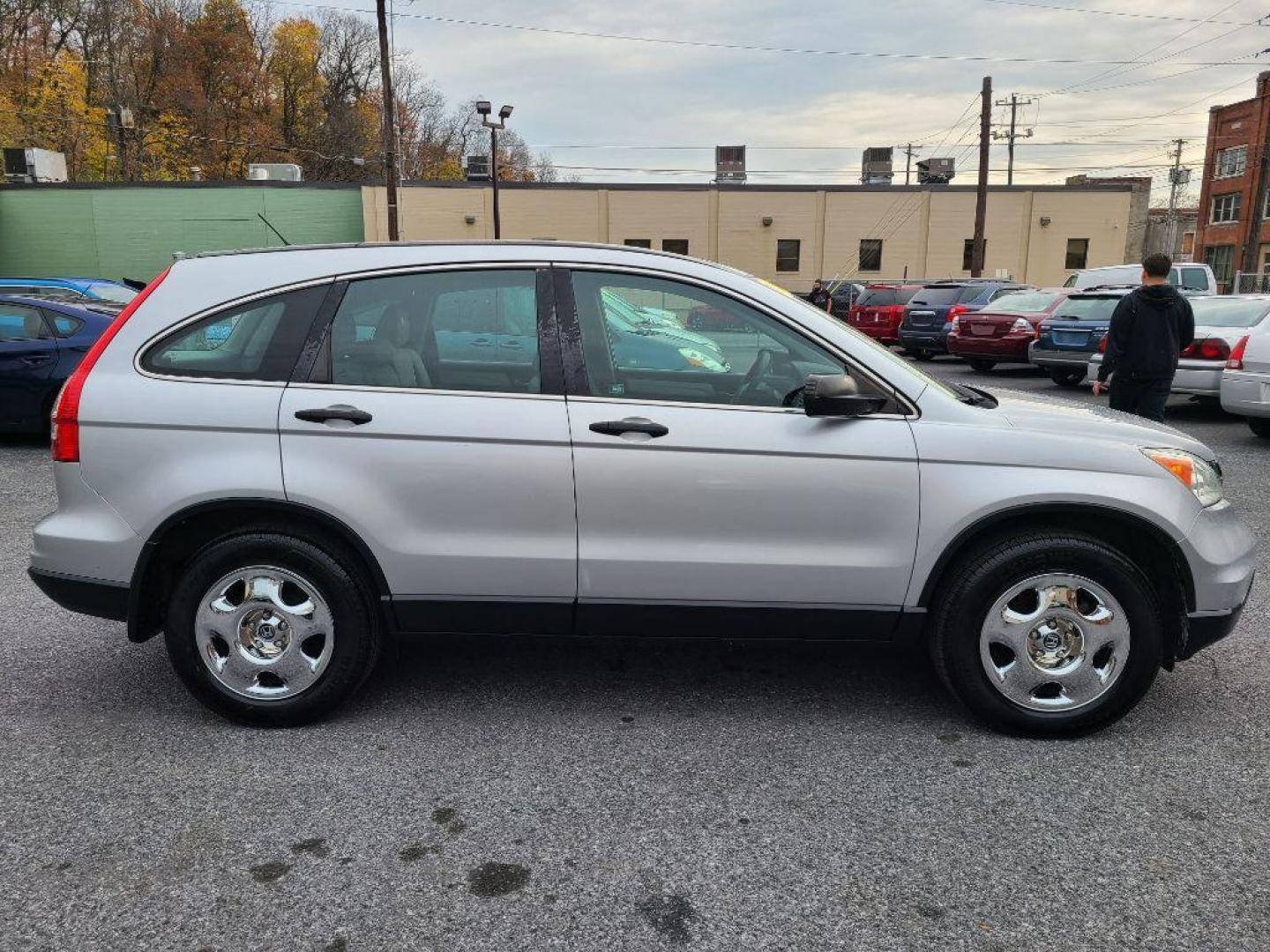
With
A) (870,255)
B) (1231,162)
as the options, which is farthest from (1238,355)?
(1231,162)

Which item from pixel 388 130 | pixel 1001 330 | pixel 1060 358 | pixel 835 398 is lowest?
pixel 1060 358

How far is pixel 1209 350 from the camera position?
10.7m

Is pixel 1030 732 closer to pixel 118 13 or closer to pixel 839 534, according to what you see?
pixel 839 534

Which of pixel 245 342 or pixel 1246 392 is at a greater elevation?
pixel 245 342

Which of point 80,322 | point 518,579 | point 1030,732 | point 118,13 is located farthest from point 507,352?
point 118,13

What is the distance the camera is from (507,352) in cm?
347

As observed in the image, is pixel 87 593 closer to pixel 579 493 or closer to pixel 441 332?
pixel 441 332

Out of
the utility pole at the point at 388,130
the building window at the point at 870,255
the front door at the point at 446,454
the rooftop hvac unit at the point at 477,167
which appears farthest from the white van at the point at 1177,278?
the rooftop hvac unit at the point at 477,167

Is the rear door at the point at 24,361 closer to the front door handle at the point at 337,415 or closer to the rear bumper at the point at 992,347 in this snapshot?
the front door handle at the point at 337,415

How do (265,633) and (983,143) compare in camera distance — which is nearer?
(265,633)

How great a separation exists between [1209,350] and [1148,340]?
14.7 feet

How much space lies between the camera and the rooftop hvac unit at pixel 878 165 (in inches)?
1815

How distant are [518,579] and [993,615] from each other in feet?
5.54

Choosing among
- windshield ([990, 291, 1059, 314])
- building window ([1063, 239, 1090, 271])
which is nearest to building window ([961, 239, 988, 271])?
building window ([1063, 239, 1090, 271])
